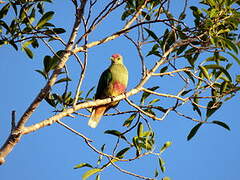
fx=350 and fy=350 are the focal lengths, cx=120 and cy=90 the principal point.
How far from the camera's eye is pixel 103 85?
5.11 metres

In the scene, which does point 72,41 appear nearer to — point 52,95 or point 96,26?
point 96,26

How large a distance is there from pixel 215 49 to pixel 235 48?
301mm

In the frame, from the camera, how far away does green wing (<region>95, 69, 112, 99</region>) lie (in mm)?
5035

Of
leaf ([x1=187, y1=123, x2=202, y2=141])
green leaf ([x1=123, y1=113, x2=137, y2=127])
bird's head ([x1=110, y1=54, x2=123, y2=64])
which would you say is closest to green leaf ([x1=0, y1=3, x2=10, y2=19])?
green leaf ([x1=123, y1=113, x2=137, y2=127])

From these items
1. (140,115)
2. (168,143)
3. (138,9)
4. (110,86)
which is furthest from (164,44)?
(110,86)

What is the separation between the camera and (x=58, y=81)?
9.57 feet

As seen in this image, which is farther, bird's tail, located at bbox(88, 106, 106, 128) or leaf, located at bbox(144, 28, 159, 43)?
bird's tail, located at bbox(88, 106, 106, 128)

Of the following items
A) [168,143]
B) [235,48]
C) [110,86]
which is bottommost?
[168,143]

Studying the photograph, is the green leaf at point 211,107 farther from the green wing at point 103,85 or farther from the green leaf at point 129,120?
the green wing at point 103,85

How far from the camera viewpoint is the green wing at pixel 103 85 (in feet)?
16.5

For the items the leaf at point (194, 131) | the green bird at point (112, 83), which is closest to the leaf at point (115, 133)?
the leaf at point (194, 131)

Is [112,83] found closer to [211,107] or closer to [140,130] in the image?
[140,130]

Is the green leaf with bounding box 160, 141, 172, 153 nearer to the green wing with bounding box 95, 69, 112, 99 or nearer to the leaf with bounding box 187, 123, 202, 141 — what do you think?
the leaf with bounding box 187, 123, 202, 141

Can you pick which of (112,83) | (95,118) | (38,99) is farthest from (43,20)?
(112,83)
